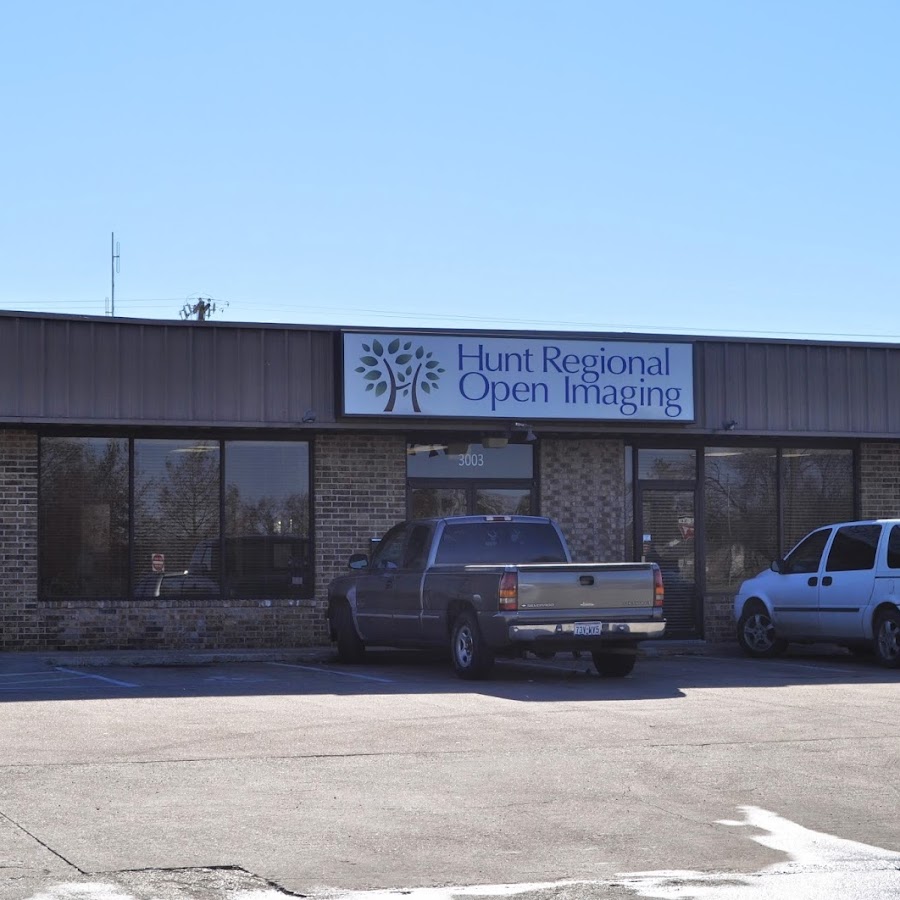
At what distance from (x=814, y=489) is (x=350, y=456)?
299 inches

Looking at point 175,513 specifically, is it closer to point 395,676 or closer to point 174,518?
point 174,518

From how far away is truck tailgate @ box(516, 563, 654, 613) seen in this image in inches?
642

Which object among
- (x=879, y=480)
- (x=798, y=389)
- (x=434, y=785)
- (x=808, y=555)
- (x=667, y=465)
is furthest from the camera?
(x=879, y=480)

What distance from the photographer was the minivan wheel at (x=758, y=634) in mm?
21078

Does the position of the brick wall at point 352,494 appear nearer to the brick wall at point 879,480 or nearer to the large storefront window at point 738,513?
the large storefront window at point 738,513

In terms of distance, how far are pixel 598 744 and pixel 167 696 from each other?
16.7 feet

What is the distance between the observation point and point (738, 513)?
79.9 feet

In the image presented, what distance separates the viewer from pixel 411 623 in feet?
59.4

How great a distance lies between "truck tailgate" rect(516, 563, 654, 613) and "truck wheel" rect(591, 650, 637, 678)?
786 millimetres

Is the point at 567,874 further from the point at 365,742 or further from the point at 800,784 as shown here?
the point at 365,742

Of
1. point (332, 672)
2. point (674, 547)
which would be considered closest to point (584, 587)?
point (332, 672)

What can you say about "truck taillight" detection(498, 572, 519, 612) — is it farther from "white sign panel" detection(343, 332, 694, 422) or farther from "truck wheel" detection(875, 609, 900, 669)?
"white sign panel" detection(343, 332, 694, 422)

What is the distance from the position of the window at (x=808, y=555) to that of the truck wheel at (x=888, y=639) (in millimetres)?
1575

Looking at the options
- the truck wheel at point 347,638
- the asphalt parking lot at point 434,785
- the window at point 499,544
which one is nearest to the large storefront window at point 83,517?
the truck wheel at point 347,638
